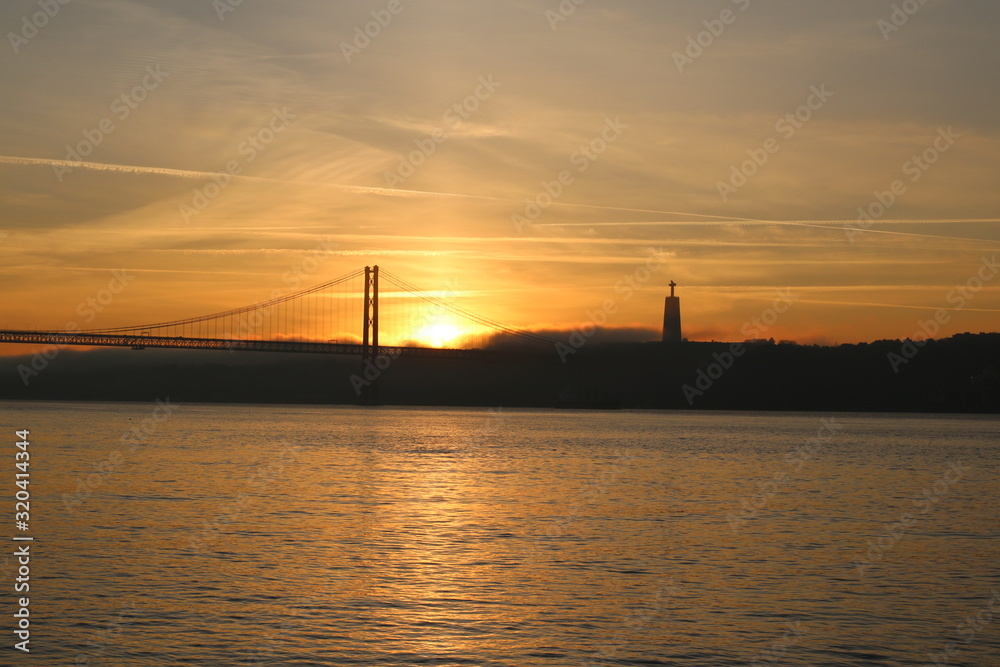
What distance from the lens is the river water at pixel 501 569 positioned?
1152cm

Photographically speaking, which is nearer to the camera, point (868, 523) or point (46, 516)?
point (46, 516)

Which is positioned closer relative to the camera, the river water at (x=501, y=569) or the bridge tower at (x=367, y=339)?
the river water at (x=501, y=569)

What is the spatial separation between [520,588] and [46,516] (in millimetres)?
11490

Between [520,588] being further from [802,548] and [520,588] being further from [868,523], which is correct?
[868,523]

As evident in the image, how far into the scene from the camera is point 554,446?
56.9 metres

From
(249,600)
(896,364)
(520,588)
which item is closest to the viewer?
(249,600)

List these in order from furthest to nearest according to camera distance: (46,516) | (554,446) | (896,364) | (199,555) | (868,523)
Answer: (896,364) < (554,446) < (868,523) < (46,516) < (199,555)

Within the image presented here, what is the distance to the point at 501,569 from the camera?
16094 mm

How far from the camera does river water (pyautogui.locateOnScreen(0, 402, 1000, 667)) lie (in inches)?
454

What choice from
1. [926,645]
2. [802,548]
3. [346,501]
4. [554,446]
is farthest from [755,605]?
[554,446]

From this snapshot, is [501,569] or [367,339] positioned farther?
[367,339]

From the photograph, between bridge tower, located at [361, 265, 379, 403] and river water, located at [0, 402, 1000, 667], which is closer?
river water, located at [0, 402, 1000, 667]

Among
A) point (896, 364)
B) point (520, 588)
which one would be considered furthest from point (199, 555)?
point (896, 364)

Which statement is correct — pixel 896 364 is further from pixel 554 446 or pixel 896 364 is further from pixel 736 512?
pixel 736 512
